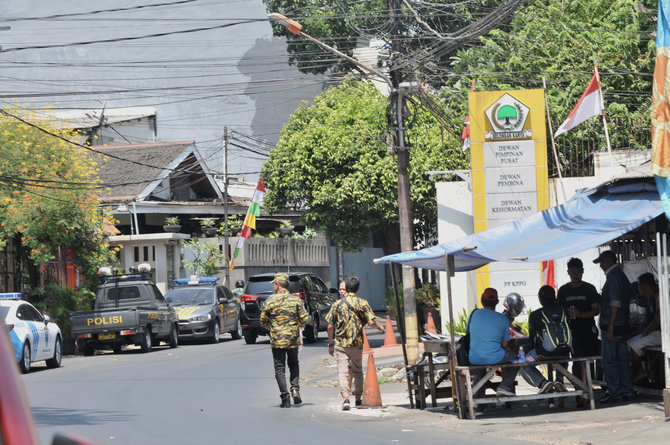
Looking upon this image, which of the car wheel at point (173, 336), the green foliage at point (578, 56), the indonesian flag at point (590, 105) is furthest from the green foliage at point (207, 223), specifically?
the indonesian flag at point (590, 105)

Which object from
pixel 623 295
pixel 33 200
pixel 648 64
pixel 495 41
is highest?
pixel 495 41

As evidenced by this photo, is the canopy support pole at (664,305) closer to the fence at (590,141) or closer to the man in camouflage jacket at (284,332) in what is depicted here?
the man in camouflage jacket at (284,332)

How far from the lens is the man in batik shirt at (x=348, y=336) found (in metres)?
13.9

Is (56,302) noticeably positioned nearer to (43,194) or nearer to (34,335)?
(43,194)

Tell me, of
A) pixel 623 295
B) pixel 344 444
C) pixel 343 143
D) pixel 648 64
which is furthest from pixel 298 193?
pixel 344 444

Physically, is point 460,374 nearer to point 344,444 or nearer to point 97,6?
point 344,444

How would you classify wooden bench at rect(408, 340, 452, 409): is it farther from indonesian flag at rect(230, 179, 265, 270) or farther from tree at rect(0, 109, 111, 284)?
indonesian flag at rect(230, 179, 265, 270)

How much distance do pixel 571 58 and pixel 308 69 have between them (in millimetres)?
22061

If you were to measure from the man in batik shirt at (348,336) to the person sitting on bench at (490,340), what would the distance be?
6.52 ft

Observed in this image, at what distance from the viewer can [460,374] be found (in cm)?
1212

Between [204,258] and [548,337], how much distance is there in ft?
91.2

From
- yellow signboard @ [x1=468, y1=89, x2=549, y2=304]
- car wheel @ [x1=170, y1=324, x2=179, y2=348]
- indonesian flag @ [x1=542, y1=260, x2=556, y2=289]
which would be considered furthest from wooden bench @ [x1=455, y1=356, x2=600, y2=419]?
car wheel @ [x1=170, y1=324, x2=179, y2=348]

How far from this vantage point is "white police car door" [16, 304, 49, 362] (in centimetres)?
2073

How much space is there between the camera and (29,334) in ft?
67.3
